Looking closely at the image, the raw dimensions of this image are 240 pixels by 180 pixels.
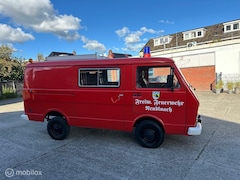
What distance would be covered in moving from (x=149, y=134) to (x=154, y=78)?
5.13 feet

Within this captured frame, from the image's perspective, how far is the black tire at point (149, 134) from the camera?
4.35 m

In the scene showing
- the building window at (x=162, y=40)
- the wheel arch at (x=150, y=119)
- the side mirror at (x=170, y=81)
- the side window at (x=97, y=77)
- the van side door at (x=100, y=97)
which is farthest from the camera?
the building window at (x=162, y=40)

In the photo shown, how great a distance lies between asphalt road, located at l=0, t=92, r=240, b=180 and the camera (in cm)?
336

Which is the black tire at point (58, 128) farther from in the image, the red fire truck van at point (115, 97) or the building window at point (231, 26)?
the building window at point (231, 26)

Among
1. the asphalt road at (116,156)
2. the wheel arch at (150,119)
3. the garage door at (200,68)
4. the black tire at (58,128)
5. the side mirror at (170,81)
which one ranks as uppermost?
the garage door at (200,68)

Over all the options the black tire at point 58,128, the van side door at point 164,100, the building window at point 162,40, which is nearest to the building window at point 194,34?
the building window at point 162,40

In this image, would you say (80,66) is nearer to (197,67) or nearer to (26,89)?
(26,89)

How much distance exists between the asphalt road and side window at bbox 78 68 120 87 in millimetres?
1600

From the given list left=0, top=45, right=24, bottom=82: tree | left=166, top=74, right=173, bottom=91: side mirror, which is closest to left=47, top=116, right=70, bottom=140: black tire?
left=166, top=74, right=173, bottom=91: side mirror

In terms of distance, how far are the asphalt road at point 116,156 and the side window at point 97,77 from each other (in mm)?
1600

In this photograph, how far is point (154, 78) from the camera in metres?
5.07

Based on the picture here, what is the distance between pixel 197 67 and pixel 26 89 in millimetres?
17341

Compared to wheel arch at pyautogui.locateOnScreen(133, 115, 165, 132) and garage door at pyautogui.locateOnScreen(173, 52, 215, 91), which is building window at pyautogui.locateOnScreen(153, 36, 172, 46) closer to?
garage door at pyautogui.locateOnScreen(173, 52, 215, 91)

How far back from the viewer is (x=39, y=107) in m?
5.39
